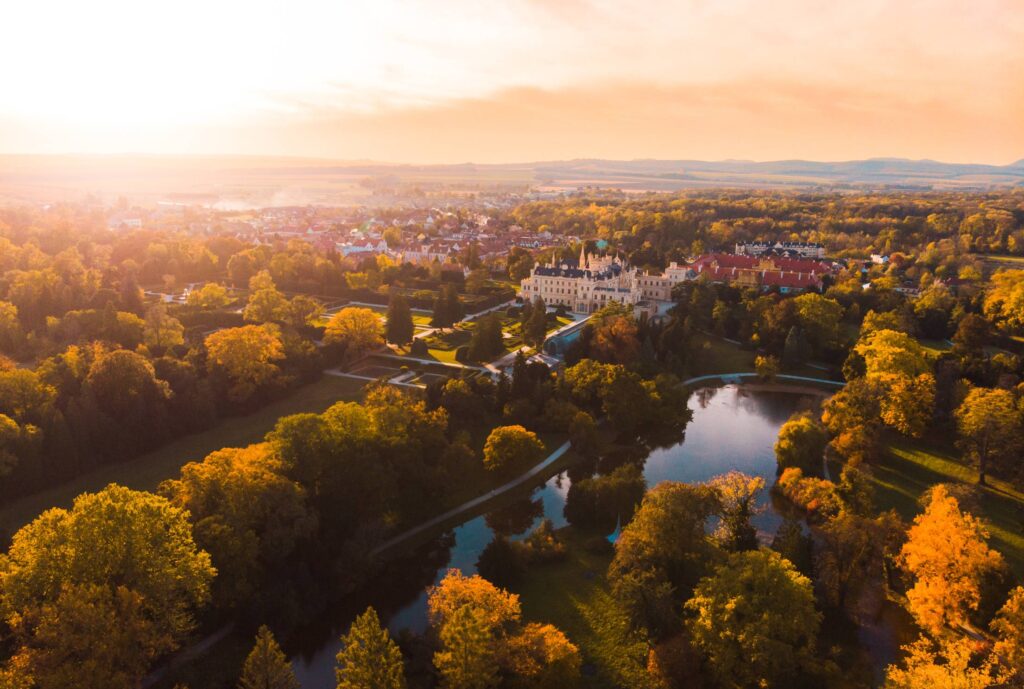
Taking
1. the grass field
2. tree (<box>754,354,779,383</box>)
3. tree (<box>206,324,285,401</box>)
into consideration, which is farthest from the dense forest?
the grass field

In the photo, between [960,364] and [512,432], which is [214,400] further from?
[960,364]

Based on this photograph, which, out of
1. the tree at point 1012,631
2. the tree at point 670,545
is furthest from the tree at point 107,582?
the tree at point 1012,631

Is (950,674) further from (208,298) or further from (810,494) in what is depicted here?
(208,298)

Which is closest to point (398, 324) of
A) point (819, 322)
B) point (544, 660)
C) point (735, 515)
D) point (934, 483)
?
point (735, 515)

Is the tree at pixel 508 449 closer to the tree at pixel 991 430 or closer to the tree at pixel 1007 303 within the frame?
the tree at pixel 991 430

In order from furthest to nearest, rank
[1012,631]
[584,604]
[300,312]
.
Result: [300,312]
[584,604]
[1012,631]

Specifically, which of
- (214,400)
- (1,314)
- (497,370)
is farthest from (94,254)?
(497,370)
